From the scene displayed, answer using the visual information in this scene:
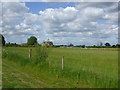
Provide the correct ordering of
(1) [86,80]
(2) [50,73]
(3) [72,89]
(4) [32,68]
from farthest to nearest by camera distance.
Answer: (4) [32,68] → (2) [50,73] → (1) [86,80] → (3) [72,89]

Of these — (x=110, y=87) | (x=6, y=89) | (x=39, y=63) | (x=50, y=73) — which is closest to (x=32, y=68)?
(x=39, y=63)

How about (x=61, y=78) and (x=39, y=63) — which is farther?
(x=39, y=63)

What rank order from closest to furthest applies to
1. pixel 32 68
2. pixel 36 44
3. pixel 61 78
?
pixel 61 78 → pixel 32 68 → pixel 36 44

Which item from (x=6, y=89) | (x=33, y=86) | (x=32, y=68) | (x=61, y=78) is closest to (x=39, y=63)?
(x=32, y=68)

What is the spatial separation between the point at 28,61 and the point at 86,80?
6.55m

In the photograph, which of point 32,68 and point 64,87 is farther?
point 32,68

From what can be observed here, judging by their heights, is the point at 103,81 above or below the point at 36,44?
below

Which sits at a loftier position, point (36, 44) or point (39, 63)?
point (36, 44)

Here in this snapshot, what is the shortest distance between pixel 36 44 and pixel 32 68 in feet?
6.46

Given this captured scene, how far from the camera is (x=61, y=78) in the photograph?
9195 mm

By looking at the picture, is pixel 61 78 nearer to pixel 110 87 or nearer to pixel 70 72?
pixel 70 72

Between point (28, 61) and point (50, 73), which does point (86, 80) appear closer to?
point (50, 73)

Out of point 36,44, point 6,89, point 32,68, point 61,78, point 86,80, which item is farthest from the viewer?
point 36,44

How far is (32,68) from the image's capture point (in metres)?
12.2
